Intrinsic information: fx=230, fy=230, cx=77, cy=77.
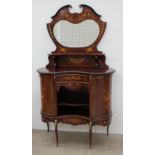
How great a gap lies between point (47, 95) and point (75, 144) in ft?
2.28

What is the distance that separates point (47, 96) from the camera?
2.70 m

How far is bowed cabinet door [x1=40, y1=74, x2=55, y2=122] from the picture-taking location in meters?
2.65

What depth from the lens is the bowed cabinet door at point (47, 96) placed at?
2654mm

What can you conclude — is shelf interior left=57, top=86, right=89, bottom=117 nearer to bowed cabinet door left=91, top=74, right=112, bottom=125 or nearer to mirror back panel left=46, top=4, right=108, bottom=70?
bowed cabinet door left=91, top=74, right=112, bottom=125

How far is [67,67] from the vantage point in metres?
3.02

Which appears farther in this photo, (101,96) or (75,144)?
(75,144)

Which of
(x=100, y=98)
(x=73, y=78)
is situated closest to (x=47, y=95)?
(x=73, y=78)

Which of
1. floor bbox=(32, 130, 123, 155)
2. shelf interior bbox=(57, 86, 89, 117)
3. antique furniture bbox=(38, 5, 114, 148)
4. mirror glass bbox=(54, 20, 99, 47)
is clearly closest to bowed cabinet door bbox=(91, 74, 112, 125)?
antique furniture bbox=(38, 5, 114, 148)

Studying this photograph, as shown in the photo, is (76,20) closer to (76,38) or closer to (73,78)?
(76,38)

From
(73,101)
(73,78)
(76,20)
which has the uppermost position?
(76,20)
